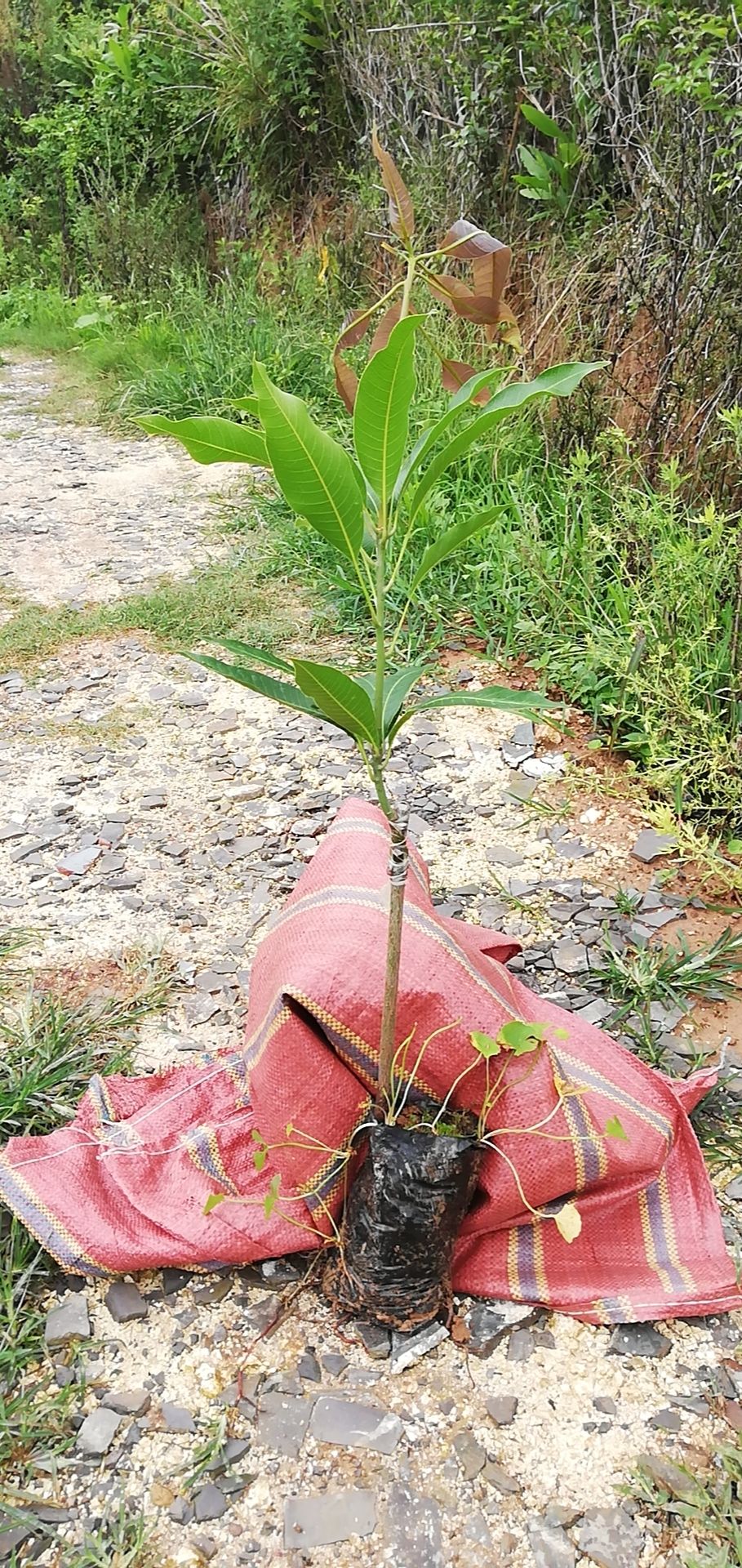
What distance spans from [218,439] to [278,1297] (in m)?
1.18

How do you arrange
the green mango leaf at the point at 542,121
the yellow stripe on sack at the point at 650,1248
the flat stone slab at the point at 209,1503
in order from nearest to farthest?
the flat stone slab at the point at 209,1503, the yellow stripe on sack at the point at 650,1248, the green mango leaf at the point at 542,121

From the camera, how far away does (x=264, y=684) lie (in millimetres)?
1165

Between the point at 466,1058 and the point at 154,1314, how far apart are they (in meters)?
0.59

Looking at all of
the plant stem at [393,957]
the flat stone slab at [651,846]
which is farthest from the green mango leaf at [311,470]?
the flat stone slab at [651,846]

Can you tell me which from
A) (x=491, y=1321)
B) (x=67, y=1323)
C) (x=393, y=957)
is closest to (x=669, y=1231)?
(x=491, y=1321)

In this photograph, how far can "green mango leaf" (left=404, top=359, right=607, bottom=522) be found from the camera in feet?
3.57

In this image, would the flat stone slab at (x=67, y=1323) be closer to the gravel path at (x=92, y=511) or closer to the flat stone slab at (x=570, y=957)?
the flat stone slab at (x=570, y=957)

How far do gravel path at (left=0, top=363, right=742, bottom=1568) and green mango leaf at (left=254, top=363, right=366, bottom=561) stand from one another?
43.1 inches

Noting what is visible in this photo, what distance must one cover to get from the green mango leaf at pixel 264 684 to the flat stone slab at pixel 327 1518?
955 millimetres

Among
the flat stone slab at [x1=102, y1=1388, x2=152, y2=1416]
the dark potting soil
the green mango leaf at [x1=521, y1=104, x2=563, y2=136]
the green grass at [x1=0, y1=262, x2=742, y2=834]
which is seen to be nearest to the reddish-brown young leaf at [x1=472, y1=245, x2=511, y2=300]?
the green grass at [x1=0, y1=262, x2=742, y2=834]

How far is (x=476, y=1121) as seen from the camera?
147 cm

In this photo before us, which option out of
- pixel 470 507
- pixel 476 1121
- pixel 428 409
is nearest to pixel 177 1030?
pixel 476 1121

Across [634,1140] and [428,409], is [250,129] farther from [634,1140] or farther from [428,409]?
[634,1140]

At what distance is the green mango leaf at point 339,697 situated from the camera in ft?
3.33
